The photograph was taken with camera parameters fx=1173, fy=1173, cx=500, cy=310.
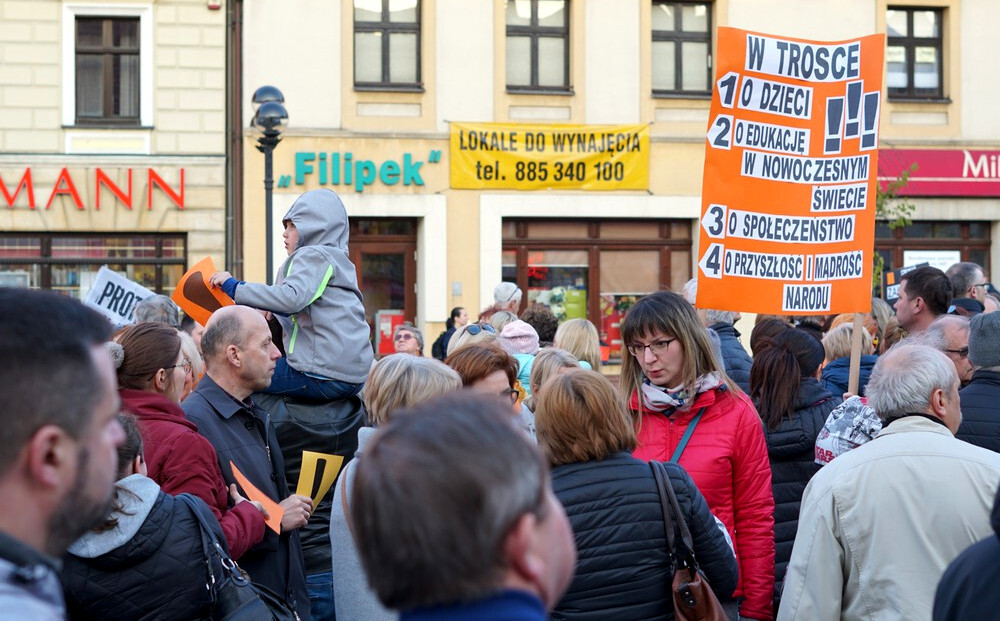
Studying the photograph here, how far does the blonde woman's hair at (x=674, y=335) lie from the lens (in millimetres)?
4691

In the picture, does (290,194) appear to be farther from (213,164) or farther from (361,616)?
(361,616)

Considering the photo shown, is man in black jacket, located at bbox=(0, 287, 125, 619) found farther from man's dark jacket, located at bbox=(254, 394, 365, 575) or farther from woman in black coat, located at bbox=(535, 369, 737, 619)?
man's dark jacket, located at bbox=(254, 394, 365, 575)

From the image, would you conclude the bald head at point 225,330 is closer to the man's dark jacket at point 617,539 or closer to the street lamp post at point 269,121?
the man's dark jacket at point 617,539

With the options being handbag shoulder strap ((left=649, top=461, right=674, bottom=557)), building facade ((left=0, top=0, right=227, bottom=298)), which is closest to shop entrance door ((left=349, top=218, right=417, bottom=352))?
building facade ((left=0, top=0, right=227, bottom=298))

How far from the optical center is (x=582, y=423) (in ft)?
11.9

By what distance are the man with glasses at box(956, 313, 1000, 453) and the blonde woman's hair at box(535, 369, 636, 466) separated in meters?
A: 1.91

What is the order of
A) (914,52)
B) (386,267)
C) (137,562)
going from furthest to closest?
(914,52) → (386,267) → (137,562)

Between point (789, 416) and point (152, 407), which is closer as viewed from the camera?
point (152, 407)

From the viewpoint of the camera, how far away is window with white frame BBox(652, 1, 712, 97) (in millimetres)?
20172

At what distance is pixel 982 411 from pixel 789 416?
3.25 ft

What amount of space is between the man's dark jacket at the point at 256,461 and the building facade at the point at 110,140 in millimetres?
14621

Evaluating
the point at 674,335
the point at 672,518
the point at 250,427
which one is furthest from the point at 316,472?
the point at 672,518

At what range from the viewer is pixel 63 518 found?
6.14 ft

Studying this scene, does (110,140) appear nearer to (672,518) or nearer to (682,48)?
(682,48)
